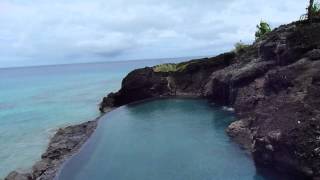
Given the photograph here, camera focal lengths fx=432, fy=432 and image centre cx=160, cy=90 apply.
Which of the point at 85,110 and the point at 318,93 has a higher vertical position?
the point at 318,93

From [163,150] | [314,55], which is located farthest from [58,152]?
[314,55]

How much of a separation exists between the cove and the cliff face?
207 cm

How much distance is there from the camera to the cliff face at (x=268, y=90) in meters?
30.3

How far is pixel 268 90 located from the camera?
46.3 meters

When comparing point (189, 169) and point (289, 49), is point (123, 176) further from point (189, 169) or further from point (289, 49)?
point (289, 49)

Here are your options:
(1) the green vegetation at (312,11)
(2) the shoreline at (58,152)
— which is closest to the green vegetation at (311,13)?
(1) the green vegetation at (312,11)

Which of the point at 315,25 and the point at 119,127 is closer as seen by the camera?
the point at 315,25

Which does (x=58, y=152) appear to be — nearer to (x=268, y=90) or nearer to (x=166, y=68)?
(x=268, y=90)

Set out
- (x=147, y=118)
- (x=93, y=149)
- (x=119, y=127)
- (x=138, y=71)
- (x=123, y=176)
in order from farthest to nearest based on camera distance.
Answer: (x=138, y=71)
(x=147, y=118)
(x=119, y=127)
(x=93, y=149)
(x=123, y=176)

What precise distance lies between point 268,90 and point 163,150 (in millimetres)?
13887

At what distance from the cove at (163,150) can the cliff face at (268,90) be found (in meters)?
2.07

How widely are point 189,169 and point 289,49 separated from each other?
20.7 meters

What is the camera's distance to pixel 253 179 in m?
31.7

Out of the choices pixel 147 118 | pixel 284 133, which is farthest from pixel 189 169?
pixel 147 118
